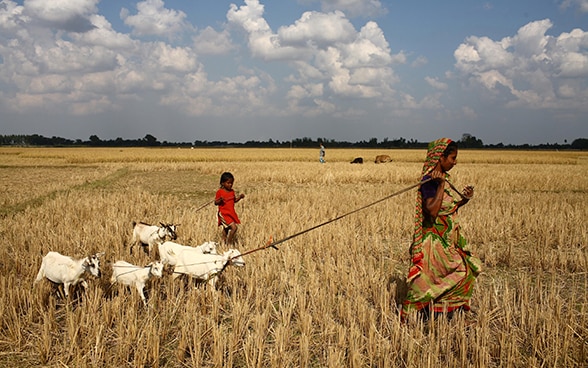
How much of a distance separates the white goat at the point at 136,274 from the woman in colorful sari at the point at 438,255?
2.78 metres

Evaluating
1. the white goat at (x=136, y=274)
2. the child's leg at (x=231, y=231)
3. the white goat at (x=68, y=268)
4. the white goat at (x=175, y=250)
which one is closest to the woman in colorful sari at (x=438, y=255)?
the white goat at (x=175, y=250)

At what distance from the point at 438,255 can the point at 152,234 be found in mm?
4230

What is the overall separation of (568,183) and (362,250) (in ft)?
54.2

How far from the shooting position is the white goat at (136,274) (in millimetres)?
4461

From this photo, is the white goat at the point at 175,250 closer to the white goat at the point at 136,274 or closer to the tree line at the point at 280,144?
the white goat at the point at 136,274

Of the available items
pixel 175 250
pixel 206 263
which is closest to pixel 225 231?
pixel 175 250

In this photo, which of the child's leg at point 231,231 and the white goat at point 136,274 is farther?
the child's leg at point 231,231

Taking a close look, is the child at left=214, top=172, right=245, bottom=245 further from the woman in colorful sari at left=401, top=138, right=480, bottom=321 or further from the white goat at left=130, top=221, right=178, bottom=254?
the woman in colorful sari at left=401, top=138, right=480, bottom=321

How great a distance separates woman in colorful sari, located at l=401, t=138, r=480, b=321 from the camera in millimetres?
4043

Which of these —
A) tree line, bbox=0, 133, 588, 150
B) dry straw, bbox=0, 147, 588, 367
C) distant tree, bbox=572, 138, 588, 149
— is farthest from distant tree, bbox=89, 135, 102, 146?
distant tree, bbox=572, 138, 588, 149

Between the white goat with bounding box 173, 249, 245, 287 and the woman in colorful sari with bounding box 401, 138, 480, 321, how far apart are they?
1998 millimetres

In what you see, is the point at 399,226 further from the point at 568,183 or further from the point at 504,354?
the point at 568,183

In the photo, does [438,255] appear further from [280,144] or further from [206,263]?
[280,144]

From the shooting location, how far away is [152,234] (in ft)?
20.1
